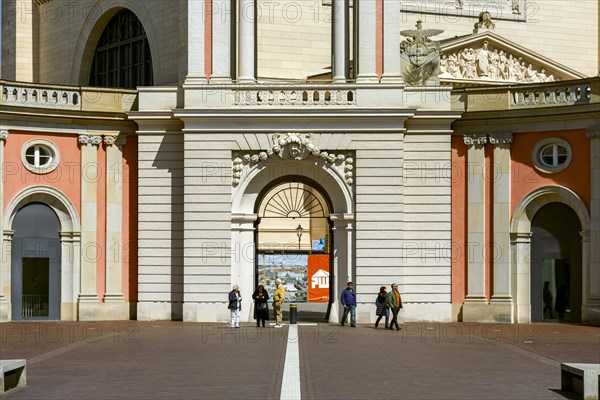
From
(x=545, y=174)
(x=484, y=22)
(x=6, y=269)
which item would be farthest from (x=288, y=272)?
(x=484, y=22)

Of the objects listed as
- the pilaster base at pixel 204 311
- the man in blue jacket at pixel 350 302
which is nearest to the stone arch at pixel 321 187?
the pilaster base at pixel 204 311

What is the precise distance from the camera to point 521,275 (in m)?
46.2

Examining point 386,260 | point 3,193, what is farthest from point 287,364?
point 3,193

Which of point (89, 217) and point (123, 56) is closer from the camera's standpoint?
point (89, 217)

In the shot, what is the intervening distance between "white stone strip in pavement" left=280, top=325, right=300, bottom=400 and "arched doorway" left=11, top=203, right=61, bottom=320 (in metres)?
11.7

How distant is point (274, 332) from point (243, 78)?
31.9 ft

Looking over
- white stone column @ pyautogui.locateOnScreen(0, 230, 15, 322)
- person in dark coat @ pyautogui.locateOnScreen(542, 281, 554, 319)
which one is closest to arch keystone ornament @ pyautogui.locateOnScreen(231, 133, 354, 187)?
person in dark coat @ pyautogui.locateOnScreen(542, 281, 554, 319)

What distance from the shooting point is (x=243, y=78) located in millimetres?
46281

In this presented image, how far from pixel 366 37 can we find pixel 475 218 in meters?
7.00

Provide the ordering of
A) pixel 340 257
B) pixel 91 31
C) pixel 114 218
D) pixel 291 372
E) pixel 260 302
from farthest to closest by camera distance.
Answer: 1. pixel 91 31
2. pixel 114 218
3. pixel 340 257
4. pixel 260 302
5. pixel 291 372

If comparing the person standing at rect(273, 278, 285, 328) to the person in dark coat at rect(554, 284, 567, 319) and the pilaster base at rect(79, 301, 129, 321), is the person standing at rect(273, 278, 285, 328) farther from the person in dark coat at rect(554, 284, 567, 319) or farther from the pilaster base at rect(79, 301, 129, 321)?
the person in dark coat at rect(554, 284, 567, 319)

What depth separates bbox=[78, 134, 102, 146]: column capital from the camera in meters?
47.1

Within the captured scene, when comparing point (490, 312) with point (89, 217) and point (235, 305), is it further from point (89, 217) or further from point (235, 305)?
point (89, 217)

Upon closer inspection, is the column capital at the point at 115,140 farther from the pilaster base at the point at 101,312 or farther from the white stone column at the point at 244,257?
the pilaster base at the point at 101,312
